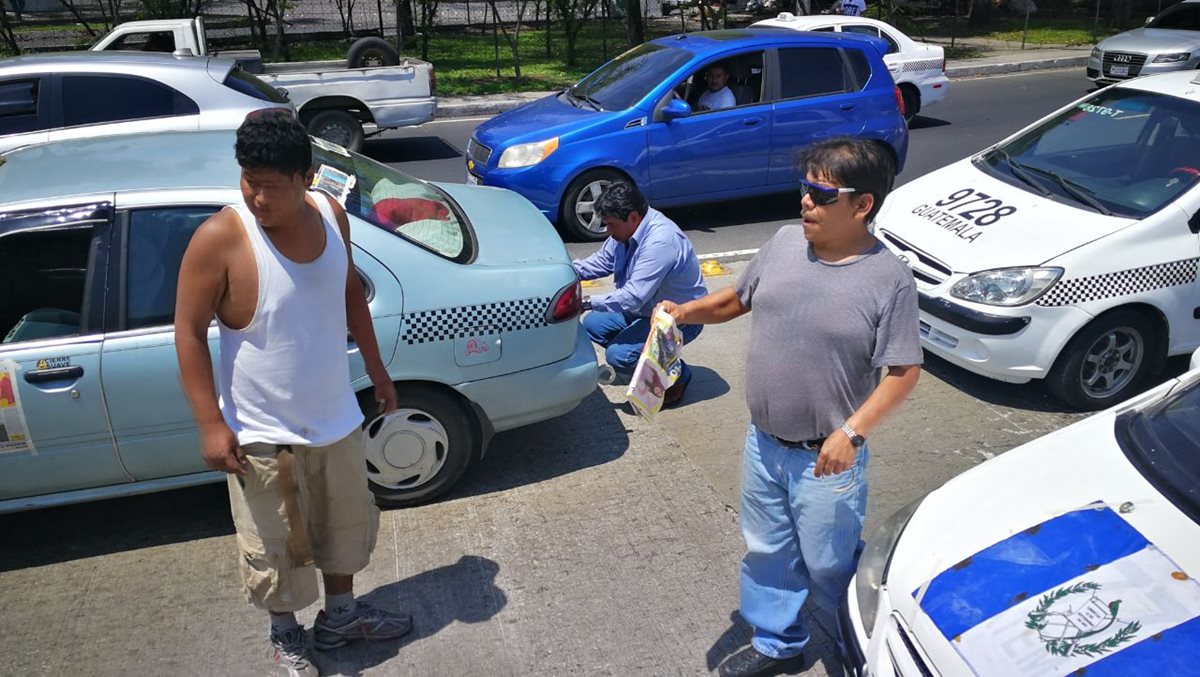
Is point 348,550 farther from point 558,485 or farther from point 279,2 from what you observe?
point 279,2

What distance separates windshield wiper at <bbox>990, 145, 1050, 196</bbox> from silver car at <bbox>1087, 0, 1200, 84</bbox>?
10202 mm

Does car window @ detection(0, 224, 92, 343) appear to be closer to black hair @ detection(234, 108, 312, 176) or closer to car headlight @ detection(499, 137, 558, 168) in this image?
black hair @ detection(234, 108, 312, 176)

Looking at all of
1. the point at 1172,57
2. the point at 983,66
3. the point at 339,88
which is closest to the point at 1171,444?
the point at 339,88

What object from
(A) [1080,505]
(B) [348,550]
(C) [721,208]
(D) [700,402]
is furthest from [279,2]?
(A) [1080,505]

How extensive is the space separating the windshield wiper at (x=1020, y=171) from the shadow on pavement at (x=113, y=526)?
464 centimetres

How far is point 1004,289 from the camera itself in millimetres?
5102

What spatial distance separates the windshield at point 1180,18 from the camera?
1584cm

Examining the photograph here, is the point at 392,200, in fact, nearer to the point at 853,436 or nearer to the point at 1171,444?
the point at 853,436

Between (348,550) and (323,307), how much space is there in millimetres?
876

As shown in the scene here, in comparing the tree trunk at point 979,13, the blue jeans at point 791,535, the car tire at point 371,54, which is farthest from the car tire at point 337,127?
the tree trunk at point 979,13

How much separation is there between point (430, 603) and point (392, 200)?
6.02 feet

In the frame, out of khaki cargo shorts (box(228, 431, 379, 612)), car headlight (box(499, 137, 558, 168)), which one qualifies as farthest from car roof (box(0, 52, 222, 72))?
khaki cargo shorts (box(228, 431, 379, 612))

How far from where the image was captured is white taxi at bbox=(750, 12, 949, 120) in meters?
13.5

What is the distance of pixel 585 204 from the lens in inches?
330
